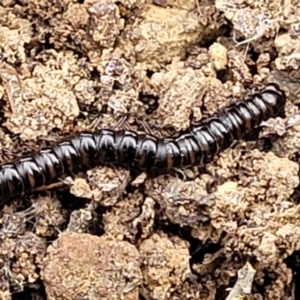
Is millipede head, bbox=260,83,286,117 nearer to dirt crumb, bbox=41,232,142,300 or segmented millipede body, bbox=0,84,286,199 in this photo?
segmented millipede body, bbox=0,84,286,199

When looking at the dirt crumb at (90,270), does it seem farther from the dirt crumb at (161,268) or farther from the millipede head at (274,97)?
the millipede head at (274,97)

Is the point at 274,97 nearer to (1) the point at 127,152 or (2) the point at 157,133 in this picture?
(2) the point at 157,133

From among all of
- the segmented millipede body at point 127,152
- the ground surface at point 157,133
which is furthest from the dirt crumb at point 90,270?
the segmented millipede body at point 127,152

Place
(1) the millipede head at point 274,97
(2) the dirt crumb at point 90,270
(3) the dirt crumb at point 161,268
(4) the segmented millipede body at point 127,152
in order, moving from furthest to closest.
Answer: (1) the millipede head at point 274,97, (4) the segmented millipede body at point 127,152, (3) the dirt crumb at point 161,268, (2) the dirt crumb at point 90,270

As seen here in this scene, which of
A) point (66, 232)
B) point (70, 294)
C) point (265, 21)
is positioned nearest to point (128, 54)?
point (265, 21)

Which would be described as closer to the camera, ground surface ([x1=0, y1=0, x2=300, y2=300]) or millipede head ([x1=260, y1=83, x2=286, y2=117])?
ground surface ([x1=0, y1=0, x2=300, y2=300])

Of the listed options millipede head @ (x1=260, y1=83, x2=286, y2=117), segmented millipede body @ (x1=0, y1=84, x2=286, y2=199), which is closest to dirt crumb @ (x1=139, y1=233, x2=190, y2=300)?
segmented millipede body @ (x1=0, y1=84, x2=286, y2=199)

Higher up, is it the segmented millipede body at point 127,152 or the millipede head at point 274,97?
the millipede head at point 274,97
